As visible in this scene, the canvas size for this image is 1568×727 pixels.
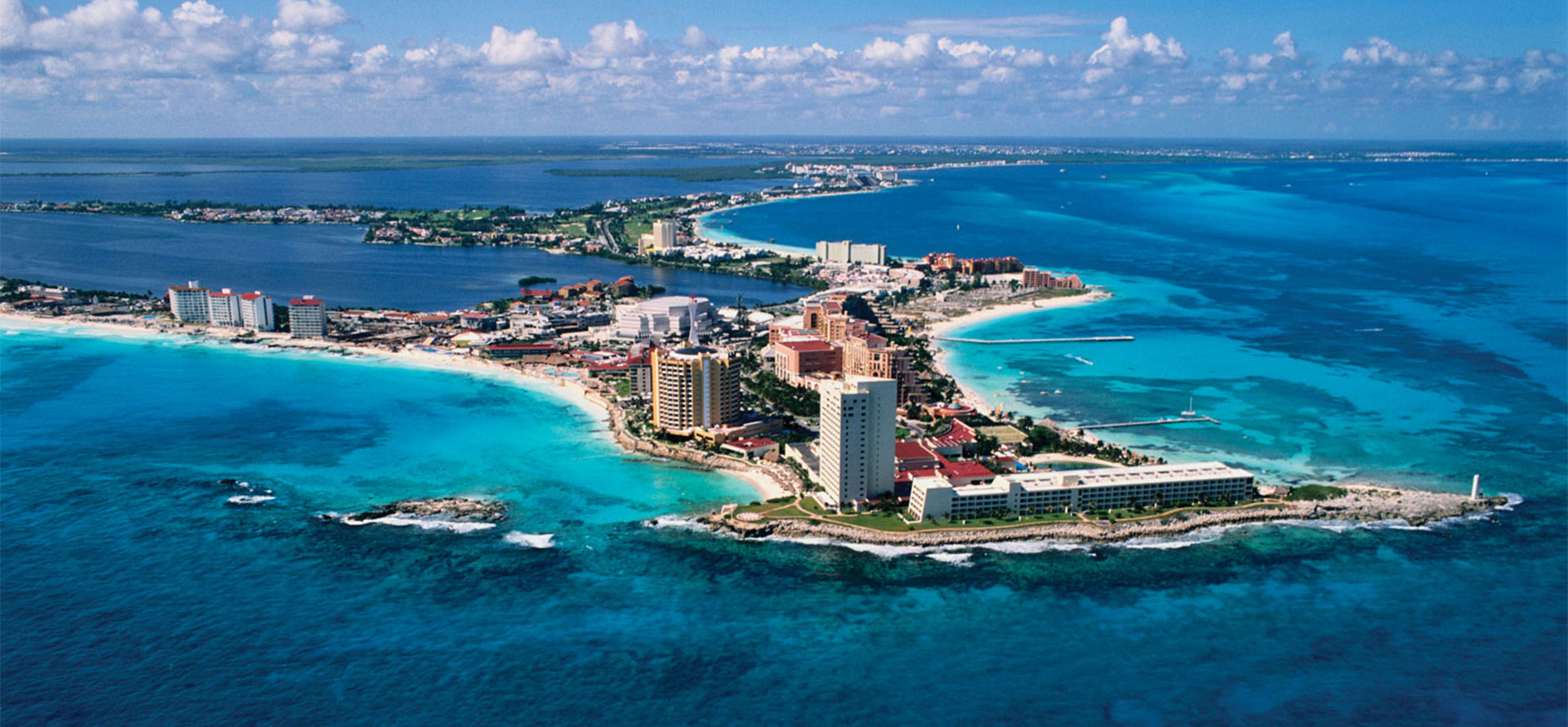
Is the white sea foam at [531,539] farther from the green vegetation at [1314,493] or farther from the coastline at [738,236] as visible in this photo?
the coastline at [738,236]

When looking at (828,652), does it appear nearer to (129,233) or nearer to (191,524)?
(191,524)

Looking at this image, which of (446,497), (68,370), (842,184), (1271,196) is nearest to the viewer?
(446,497)

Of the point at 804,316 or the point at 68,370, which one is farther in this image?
the point at 804,316

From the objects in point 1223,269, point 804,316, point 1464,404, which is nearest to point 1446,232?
point 1223,269

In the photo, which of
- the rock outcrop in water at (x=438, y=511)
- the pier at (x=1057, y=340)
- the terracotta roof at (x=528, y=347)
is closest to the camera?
the rock outcrop in water at (x=438, y=511)

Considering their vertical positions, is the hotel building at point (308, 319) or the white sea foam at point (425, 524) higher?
the hotel building at point (308, 319)

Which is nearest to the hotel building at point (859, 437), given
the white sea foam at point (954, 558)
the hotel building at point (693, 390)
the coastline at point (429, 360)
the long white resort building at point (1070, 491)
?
the long white resort building at point (1070, 491)

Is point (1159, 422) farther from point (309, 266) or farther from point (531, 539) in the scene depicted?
point (309, 266)
